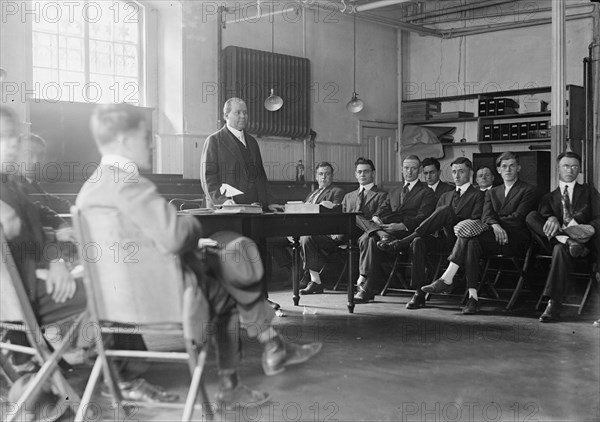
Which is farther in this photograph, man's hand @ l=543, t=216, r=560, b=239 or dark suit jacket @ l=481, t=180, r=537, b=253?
dark suit jacket @ l=481, t=180, r=537, b=253

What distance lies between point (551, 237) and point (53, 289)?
400 centimetres

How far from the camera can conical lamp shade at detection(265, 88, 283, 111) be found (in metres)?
8.99

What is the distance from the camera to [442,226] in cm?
626

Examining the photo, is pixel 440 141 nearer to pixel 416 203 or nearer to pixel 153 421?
pixel 416 203

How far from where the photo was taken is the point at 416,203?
260 inches

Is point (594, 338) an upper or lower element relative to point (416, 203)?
lower

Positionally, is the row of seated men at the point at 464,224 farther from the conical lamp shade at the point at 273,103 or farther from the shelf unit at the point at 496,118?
the shelf unit at the point at 496,118

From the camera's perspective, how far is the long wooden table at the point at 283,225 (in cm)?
358

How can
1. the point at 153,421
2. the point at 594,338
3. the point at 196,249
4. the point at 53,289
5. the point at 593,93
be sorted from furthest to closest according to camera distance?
the point at 593,93 < the point at 594,338 < the point at 153,421 < the point at 53,289 < the point at 196,249

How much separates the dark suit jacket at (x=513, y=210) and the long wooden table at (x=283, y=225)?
4.22 feet

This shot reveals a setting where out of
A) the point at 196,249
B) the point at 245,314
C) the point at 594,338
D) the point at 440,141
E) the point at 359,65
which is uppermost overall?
the point at 359,65

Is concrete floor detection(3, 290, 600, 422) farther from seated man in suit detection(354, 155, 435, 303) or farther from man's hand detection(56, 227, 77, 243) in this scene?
seated man in suit detection(354, 155, 435, 303)

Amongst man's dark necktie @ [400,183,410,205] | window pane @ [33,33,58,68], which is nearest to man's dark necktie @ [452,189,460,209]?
man's dark necktie @ [400,183,410,205]

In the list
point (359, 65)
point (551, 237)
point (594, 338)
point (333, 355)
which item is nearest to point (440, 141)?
point (359, 65)
